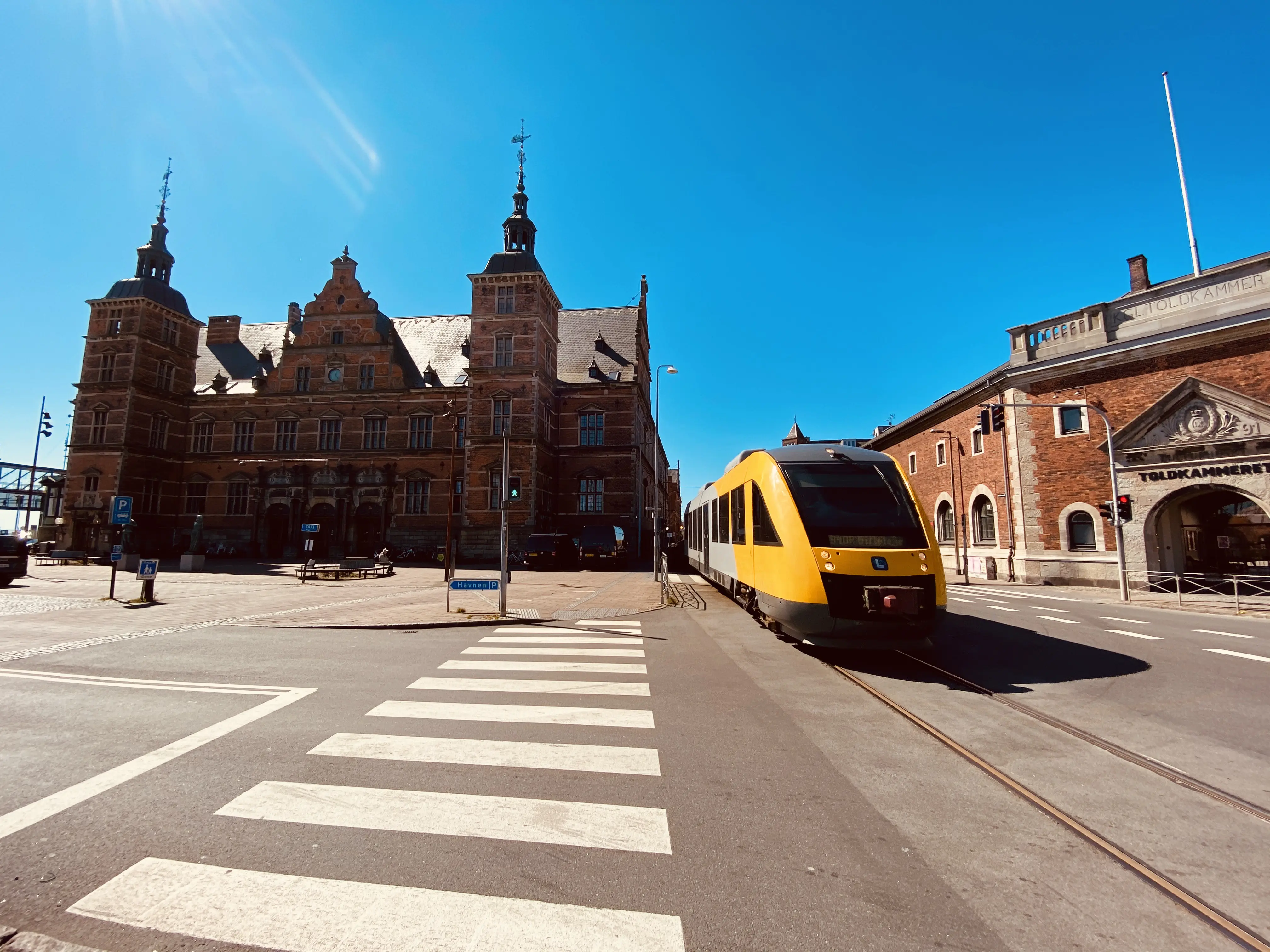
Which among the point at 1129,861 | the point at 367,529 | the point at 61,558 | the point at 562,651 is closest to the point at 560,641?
the point at 562,651

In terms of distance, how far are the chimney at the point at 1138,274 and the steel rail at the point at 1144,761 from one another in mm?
24701

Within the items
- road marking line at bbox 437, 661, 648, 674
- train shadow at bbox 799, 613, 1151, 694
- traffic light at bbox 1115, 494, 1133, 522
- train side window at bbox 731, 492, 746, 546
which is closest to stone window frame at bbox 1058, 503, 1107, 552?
traffic light at bbox 1115, 494, 1133, 522

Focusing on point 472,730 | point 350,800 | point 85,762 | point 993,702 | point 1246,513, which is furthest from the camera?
point 1246,513

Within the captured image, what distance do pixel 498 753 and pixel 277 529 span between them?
42837 millimetres

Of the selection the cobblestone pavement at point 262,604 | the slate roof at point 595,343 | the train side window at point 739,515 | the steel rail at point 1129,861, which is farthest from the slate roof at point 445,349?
the steel rail at point 1129,861

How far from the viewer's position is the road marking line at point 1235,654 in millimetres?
8336

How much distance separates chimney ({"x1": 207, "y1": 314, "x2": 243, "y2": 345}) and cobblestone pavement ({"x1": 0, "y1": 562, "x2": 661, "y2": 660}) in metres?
28.1

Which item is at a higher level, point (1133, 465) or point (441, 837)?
point (1133, 465)

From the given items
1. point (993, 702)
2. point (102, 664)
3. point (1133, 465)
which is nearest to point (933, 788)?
point (993, 702)

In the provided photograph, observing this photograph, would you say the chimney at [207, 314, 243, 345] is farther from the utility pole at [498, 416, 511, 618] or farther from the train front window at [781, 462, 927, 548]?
the train front window at [781, 462, 927, 548]

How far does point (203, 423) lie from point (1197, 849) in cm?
5282

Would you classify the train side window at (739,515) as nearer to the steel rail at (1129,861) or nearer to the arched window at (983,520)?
the steel rail at (1129,861)

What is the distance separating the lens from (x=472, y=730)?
5141mm

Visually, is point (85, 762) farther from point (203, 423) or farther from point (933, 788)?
point (203, 423)
